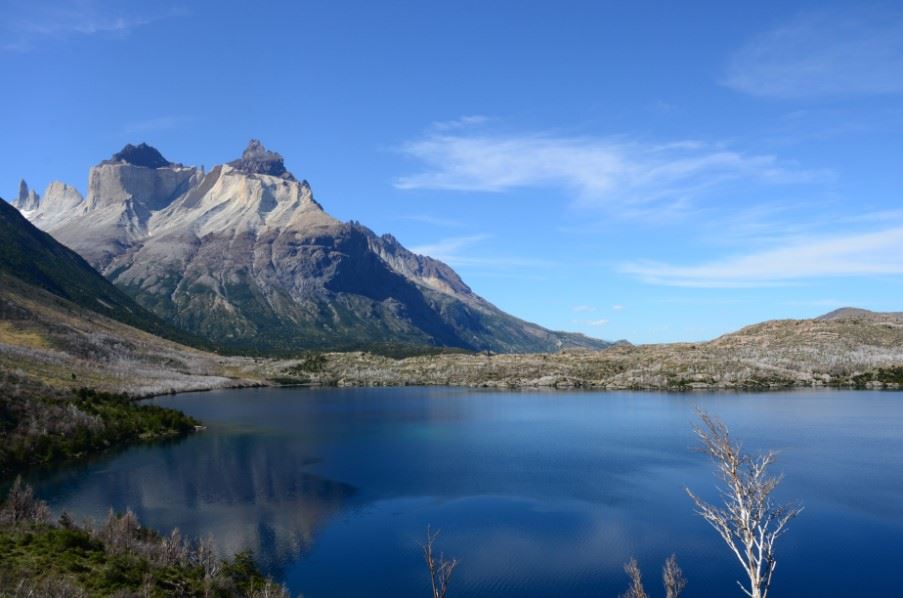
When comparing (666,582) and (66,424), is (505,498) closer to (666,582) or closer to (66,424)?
(666,582)

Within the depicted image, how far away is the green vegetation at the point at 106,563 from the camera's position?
36.8 meters

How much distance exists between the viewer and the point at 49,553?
135 feet

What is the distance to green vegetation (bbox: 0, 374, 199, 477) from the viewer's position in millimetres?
89188

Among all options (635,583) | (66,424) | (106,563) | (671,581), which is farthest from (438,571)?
(66,424)

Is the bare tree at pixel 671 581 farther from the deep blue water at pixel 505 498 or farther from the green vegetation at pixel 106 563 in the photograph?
the green vegetation at pixel 106 563

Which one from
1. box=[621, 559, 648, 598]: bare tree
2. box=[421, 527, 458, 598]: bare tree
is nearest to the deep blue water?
box=[421, 527, 458, 598]: bare tree

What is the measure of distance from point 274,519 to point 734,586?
143 ft

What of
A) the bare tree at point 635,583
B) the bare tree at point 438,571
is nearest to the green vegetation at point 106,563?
the bare tree at point 438,571

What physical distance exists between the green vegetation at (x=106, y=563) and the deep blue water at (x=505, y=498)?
6.32 m

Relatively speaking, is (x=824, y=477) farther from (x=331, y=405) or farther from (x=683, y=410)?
(x=331, y=405)

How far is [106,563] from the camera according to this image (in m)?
41.4

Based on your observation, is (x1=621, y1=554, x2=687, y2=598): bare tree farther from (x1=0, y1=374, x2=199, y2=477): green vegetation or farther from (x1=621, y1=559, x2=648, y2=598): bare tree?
(x1=0, y1=374, x2=199, y2=477): green vegetation

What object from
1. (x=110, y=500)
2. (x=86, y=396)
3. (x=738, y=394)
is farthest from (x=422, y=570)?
(x=738, y=394)

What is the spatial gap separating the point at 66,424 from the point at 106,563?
234ft
